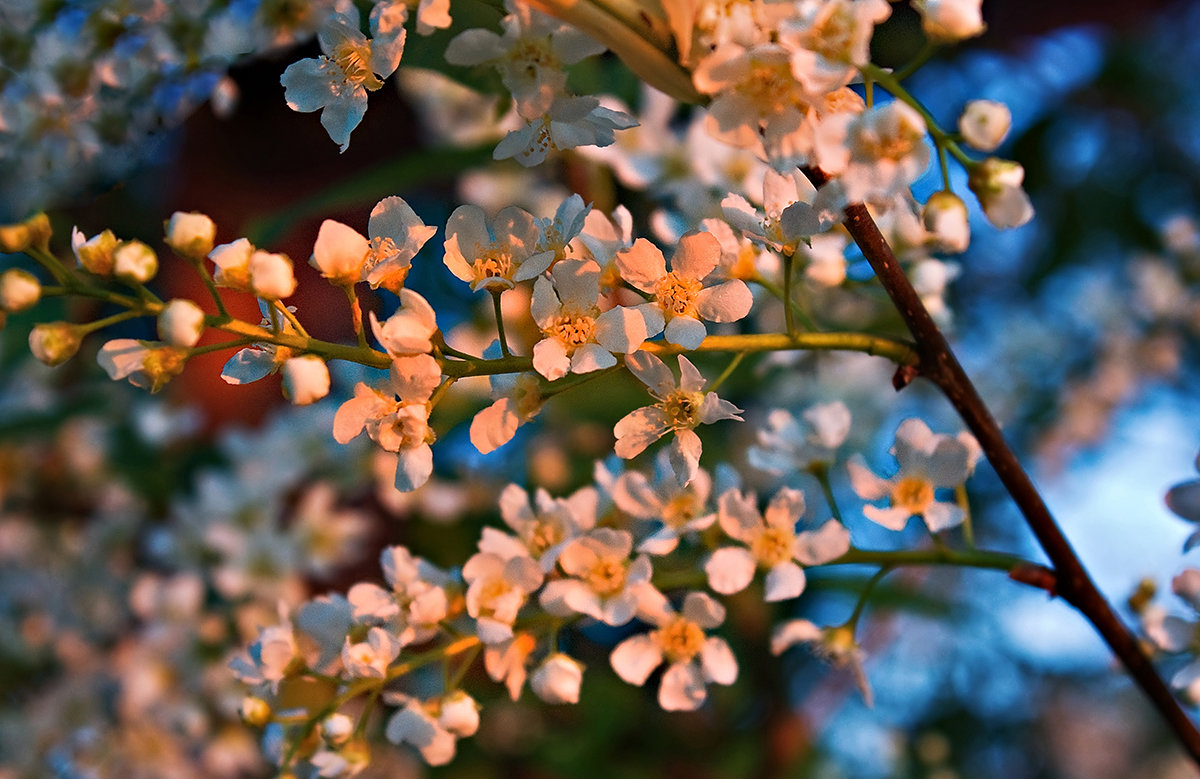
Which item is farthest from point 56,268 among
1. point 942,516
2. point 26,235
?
point 942,516

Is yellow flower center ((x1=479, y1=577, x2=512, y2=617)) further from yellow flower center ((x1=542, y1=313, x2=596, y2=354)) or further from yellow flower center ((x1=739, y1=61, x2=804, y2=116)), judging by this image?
yellow flower center ((x1=739, y1=61, x2=804, y2=116))

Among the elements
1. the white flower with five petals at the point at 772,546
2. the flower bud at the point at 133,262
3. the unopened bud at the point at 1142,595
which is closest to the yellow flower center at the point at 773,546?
the white flower with five petals at the point at 772,546

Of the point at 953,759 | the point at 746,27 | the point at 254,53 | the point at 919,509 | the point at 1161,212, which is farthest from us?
the point at 1161,212

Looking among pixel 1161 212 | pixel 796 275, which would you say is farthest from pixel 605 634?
pixel 1161 212

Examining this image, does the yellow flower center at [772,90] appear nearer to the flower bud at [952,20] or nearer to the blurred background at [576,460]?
the flower bud at [952,20]

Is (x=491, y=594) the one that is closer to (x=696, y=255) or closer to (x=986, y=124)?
(x=696, y=255)

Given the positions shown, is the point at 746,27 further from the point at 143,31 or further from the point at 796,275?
the point at 143,31

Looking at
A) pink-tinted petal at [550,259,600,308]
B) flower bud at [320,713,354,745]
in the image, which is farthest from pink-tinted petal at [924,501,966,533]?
flower bud at [320,713,354,745]
